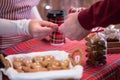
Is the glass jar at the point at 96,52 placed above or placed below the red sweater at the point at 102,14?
below

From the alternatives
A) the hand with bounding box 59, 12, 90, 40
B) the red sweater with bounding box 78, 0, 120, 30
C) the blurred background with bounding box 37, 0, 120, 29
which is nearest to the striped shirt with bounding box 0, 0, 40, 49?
the hand with bounding box 59, 12, 90, 40

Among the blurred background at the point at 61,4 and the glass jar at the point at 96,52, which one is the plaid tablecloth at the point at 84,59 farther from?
the blurred background at the point at 61,4

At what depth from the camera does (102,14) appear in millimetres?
1085

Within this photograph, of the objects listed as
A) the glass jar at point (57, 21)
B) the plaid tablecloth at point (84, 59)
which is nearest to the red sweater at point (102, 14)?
the plaid tablecloth at point (84, 59)

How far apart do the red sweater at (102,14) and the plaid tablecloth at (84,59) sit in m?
0.20

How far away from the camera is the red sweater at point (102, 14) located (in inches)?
42.0

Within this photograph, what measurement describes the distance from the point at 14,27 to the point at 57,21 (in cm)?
24

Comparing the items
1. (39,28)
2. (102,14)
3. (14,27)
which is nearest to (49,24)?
(39,28)

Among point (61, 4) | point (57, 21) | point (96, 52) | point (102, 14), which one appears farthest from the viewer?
point (61, 4)

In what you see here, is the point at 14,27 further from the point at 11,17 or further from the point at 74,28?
the point at 74,28

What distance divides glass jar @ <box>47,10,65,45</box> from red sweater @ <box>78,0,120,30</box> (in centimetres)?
33

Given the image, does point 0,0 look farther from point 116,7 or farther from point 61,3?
point 61,3

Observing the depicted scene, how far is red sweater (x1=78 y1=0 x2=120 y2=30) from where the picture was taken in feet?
3.50

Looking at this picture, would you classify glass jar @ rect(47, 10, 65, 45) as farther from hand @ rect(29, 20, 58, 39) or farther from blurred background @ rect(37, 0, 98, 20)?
blurred background @ rect(37, 0, 98, 20)
